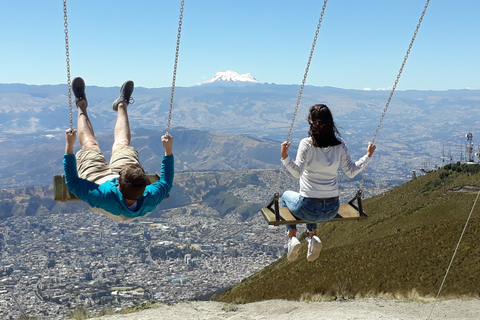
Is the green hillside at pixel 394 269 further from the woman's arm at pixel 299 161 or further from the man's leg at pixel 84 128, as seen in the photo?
the man's leg at pixel 84 128

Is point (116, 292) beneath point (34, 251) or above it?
above

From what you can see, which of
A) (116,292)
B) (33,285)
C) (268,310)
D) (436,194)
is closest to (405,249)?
(268,310)

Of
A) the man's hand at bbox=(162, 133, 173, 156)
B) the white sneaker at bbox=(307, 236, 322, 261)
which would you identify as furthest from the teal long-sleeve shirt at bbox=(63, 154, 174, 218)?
the white sneaker at bbox=(307, 236, 322, 261)

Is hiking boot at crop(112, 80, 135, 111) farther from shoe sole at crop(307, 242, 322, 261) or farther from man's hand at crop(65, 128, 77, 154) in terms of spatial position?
shoe sole at crop(307, 242, 322, 261)

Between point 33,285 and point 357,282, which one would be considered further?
point 33,285

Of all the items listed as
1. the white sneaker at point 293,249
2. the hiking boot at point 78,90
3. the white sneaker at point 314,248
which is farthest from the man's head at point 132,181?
the hiking boot at point 78,90

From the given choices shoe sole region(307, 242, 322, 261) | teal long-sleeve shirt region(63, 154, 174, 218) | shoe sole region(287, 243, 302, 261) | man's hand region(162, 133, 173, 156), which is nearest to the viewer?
teal long-sleeve shirt region(63, 154, 174, 218)

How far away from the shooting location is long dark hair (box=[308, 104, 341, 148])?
6629mm

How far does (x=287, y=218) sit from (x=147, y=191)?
226 cm

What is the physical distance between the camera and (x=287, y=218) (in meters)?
7.55

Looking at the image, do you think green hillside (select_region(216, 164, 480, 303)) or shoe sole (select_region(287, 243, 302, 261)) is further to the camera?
green hillside (select_region(216, 164, 480, 303))

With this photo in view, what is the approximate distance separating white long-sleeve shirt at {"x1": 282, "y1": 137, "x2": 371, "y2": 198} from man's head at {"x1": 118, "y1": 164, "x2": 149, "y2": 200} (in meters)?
1.95

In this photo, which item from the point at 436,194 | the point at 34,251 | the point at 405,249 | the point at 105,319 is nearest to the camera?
the point at 105,319

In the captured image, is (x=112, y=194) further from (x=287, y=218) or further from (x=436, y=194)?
(x=436, y=194)
